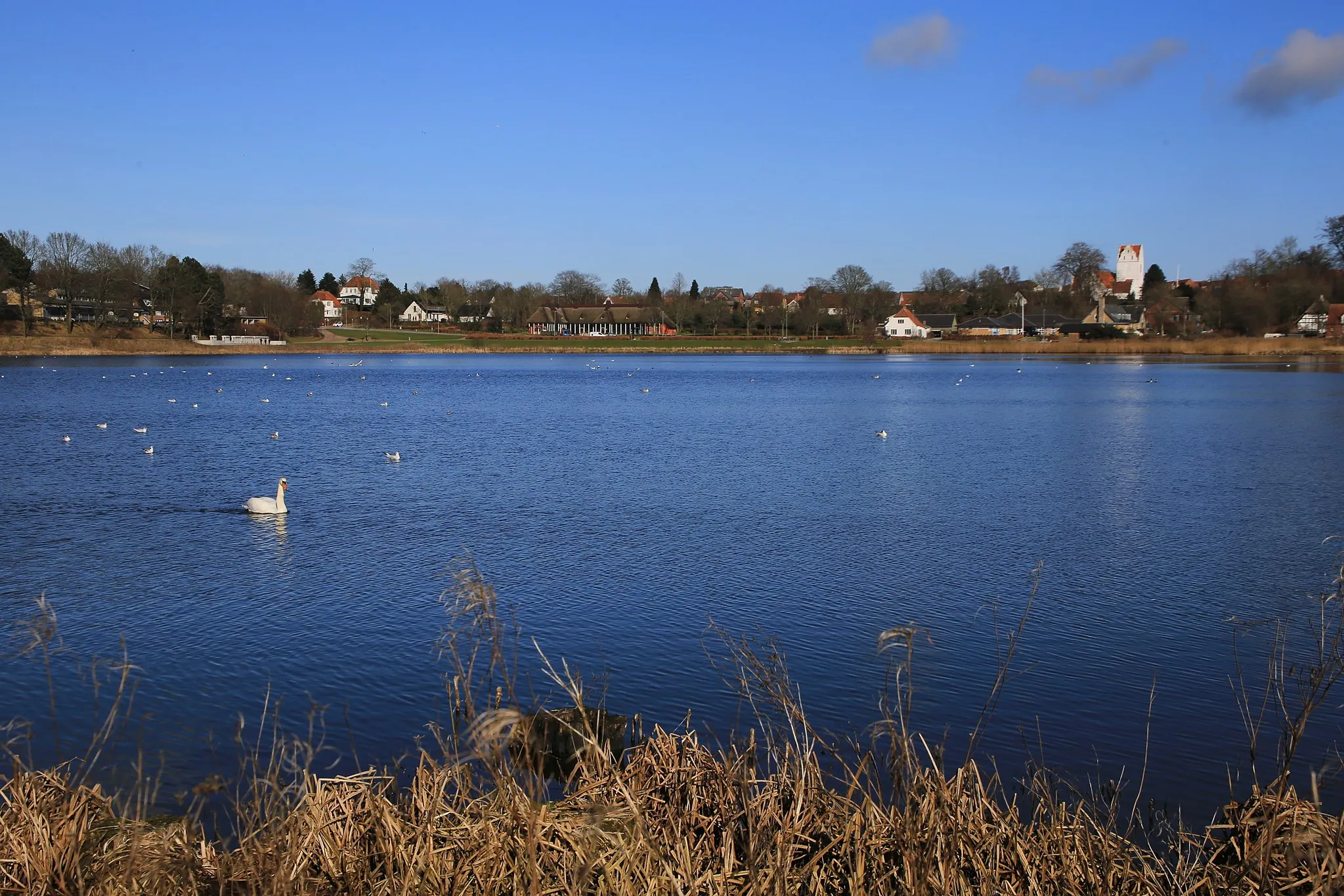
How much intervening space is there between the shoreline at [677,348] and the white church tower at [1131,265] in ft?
237

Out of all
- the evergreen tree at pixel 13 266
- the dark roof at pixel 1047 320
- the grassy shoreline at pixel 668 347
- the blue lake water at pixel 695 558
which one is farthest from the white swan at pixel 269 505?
the dark roof at pixel 1047 320

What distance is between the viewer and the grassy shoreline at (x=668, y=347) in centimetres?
8838

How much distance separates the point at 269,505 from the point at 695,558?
8.88 meters

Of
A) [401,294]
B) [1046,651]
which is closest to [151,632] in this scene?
[1046,651]

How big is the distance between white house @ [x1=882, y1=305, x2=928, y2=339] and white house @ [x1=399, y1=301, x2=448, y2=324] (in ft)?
220

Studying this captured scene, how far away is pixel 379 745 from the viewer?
9.47 metres

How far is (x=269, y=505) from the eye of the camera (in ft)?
65.9

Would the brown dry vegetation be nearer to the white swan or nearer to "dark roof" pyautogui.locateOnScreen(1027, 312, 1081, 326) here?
"dark roof" pyautogui.locateOnScreen(1027, 312, 1081, 326)

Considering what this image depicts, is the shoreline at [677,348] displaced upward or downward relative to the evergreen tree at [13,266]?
downward

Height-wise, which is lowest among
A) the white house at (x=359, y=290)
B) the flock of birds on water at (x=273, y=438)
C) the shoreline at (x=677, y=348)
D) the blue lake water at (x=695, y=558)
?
the blue lake water at (x=695, y=558)

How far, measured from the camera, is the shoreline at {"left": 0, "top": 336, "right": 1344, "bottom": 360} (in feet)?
290

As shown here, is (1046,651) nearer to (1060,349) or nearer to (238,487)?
(238,487)

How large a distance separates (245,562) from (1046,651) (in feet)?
39.2

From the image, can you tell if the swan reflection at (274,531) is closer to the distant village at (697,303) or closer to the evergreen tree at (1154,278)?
the distant village at (697,303)
